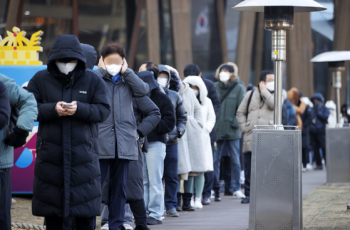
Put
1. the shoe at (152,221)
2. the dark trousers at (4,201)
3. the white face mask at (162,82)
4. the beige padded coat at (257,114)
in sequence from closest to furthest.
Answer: the dark trousers at (4,201) → the shoe at (152,221) → the white face mask at (162,82) → the beige padded coat at (257,114)

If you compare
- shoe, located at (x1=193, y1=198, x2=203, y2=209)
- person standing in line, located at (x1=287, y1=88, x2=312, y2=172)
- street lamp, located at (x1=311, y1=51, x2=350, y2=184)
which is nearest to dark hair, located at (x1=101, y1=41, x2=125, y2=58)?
shoe, located at (x1=193, y1=198, x2=203, y2=209)

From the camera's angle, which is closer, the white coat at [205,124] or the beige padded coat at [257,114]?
the white coat at [205,124]

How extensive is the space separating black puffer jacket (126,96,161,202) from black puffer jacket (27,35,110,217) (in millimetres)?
1311

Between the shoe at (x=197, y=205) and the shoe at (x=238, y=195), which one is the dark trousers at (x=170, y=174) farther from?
the shoe at (x=238, y=195)

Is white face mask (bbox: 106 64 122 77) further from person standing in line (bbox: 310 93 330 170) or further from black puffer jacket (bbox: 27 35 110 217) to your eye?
person standing in line (bbox: 310 93 330 170)

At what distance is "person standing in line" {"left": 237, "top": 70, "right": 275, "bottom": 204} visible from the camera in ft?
30.1

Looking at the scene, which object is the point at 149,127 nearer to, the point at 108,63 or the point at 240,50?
the point at 108,63

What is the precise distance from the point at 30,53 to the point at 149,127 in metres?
3.71

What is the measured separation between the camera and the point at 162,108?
7.33 metres

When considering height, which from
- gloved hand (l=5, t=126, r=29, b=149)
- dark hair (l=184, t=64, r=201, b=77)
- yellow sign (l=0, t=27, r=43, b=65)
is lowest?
gloved hand (l=5, t=126, r=29, b=149)

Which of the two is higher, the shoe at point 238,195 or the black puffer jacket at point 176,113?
the black puffer jacket at point 176,113

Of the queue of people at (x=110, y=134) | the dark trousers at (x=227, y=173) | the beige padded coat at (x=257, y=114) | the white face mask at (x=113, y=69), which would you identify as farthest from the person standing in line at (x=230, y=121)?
the white face mask at (x=113, y=69)

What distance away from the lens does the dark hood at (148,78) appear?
277 inches

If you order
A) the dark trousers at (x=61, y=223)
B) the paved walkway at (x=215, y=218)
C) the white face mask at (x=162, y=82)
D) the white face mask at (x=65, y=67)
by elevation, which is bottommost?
the paved walkway at (x=215, y=218)
